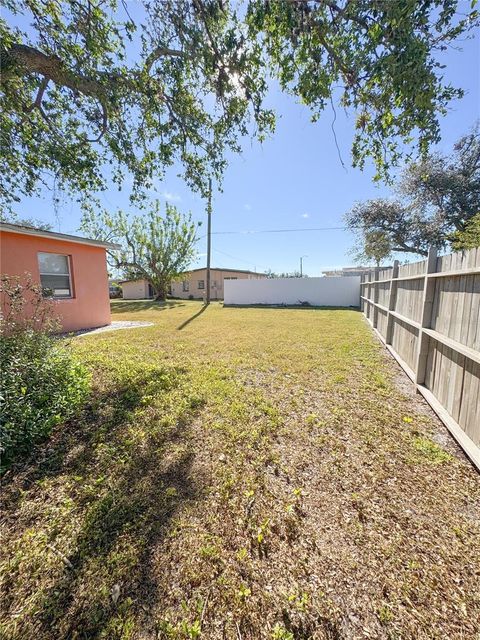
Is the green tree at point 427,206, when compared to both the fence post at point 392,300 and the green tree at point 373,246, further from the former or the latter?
the fence post at point 392,300

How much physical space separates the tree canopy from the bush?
2.75 metres

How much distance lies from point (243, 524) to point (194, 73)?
5.49 m

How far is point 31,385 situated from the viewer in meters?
2.57

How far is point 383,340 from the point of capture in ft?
20.7

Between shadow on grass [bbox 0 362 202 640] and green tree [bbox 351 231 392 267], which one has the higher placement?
green tree [bbox 351 231 392 267]

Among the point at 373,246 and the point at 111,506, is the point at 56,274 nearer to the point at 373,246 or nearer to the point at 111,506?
the point at 111,506

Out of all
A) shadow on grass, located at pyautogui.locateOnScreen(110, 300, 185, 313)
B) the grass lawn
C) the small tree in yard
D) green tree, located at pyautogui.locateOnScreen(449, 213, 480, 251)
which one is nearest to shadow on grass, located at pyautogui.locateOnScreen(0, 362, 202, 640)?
the grass lawn

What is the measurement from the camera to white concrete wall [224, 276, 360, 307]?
53.7 feet

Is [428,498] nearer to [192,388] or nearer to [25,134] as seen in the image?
[192,388]

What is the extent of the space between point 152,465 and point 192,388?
1.56m

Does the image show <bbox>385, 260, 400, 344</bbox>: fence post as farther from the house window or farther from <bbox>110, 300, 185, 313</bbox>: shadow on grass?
<bbox>110, 300, 185, 313</bbox>: shadow on grass

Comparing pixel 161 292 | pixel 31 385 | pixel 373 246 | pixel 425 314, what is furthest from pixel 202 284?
pixel 31 385

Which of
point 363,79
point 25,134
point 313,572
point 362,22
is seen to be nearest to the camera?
point 313,572

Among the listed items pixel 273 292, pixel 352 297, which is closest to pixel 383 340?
pixel 352 297
